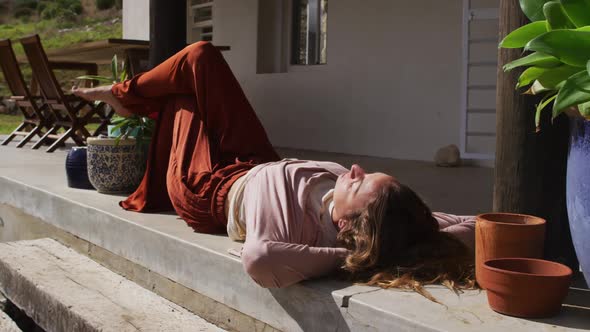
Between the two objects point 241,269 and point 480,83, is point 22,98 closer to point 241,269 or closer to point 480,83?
point 480,83

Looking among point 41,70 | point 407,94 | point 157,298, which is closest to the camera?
point 157,298

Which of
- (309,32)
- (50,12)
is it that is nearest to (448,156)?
(309,32)

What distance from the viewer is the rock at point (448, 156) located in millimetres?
5641

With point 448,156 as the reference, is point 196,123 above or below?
above

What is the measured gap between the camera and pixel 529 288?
1.75m

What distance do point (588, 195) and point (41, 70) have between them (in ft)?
19.2

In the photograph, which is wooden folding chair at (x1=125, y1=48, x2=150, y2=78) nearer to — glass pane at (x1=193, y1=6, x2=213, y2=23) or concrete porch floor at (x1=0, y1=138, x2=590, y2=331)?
concrete porch floor at (x1=0, y1=138, x2=590, y2=331)

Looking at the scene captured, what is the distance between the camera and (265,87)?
7.89 meters

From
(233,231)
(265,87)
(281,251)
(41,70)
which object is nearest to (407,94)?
(265,87)

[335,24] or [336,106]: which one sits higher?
[335,24]

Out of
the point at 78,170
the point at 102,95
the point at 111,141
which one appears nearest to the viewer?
the point at 102,95

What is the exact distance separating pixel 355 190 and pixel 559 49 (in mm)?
825

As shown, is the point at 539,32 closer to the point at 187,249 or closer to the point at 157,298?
the point at 187,249

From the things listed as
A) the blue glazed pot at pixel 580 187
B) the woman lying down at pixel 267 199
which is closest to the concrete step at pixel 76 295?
the woman lying down at pixel 267 199
